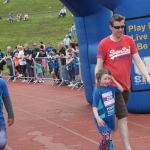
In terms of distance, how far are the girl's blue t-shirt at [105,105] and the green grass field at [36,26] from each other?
25324mm

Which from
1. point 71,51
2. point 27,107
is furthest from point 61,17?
point 27,107

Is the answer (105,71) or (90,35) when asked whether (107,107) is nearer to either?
(105,71)

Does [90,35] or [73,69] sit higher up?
[90,35]

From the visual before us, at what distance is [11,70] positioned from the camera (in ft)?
64.7

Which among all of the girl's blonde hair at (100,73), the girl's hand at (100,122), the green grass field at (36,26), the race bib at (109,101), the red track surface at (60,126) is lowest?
the red track surface at (60,126)

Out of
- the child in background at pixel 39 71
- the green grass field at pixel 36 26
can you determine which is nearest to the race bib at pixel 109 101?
the child in background at pixel 39 71

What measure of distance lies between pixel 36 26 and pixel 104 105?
33.6 meters

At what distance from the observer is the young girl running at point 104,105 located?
5.63m

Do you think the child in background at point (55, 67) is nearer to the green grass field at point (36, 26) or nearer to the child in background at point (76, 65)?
the child in background at point (76, 65)

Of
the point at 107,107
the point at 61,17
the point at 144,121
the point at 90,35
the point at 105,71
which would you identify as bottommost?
the point at 144,121

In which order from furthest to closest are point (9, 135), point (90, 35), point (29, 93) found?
point (29, 93)
point (90, 35)
point (9, 135)

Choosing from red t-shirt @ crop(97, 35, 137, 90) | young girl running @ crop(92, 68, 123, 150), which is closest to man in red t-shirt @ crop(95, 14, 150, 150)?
red t-shirt @ crop(97, 35, 137, 90)

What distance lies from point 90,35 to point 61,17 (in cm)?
3110

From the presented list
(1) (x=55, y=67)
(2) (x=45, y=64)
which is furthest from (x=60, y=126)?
(2) (x=45, y=64)
